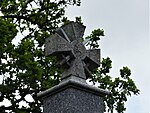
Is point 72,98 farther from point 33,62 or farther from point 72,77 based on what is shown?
point 33,62

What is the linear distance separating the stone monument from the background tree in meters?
A: 5.49

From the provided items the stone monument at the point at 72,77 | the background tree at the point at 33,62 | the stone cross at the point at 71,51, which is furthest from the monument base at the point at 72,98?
the background tree at the point at 33,62

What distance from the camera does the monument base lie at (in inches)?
196

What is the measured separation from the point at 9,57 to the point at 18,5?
2.75 m

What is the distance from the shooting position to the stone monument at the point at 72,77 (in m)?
5.04

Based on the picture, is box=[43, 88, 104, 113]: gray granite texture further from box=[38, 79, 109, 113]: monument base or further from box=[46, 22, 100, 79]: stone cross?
box=[46, 22, 100, 79]: stone cross

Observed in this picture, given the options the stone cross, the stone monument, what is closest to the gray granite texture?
the stone monument

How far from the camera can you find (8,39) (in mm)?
12703

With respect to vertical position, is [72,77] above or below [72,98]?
above

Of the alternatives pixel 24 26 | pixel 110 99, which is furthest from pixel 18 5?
pixel 110 99

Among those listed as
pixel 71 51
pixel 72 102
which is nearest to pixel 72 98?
pixel 72 102

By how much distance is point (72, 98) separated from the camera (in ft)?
16.5

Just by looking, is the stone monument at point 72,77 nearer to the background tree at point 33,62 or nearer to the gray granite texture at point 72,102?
the gray granite texture at point 72,102

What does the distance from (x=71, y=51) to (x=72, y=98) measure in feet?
2.27
